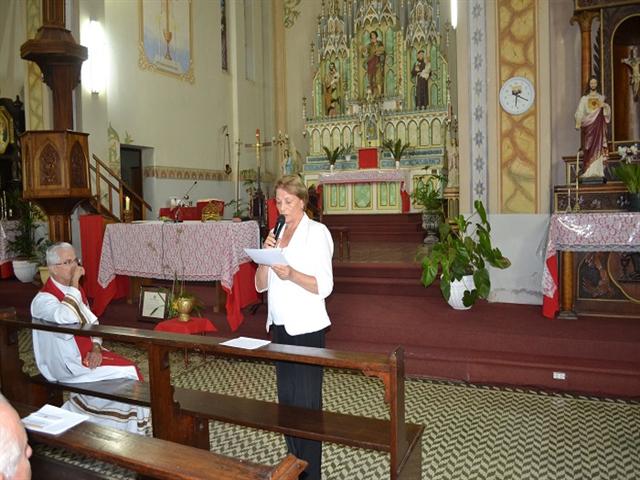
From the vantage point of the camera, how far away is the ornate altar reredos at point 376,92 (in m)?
12.6

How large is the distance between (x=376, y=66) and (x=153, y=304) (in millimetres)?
10200

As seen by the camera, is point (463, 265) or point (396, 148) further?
point (396, 148)

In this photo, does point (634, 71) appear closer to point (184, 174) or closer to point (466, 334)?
point (466, 334)

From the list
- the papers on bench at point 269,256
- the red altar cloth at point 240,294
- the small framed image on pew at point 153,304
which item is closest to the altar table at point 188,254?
the red altar cloth at point 240,294

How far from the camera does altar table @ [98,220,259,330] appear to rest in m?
5.67

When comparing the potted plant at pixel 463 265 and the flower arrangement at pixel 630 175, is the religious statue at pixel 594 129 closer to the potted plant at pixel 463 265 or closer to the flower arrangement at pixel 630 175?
the flower arrangement at pixel 630 175

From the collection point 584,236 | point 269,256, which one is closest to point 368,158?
point 584,236

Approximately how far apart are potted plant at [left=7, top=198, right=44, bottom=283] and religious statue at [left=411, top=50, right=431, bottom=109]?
9103 mm

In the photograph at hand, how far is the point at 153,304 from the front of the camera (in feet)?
18.7

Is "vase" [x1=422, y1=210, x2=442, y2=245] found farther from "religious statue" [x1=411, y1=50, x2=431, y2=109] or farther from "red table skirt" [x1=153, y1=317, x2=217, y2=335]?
"red table skirt" [x1=153, y1=317, x2=217, y2=335]

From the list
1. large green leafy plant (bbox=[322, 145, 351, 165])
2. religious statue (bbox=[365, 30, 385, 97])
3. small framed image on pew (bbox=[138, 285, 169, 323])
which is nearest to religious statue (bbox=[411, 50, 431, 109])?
religious statue (bbox=[365, 30, 385, 97])

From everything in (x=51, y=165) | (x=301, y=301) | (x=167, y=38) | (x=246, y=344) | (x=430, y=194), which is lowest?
(x=246, y=344)

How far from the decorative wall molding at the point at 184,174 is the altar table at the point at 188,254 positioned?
4499mm

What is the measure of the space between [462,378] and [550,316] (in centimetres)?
131
